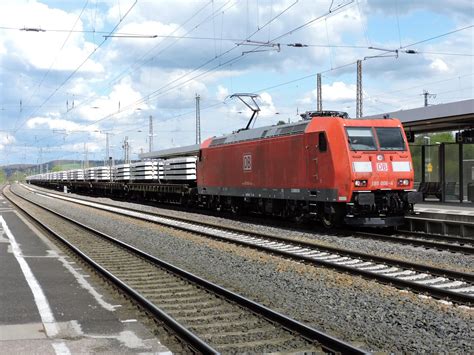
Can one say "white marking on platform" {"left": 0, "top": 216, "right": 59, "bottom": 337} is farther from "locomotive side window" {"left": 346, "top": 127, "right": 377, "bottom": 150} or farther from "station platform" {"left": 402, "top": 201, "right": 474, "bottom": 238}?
"station platform" {"left": 402, "top": 201, "right": 474, "bottom": 238}

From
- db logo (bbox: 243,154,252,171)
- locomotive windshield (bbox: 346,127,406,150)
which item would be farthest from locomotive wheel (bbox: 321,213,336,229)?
db logo (bbox: 243,154,252,171)

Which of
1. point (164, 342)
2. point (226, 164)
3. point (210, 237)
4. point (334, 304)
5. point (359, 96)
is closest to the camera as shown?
point (164, 342)

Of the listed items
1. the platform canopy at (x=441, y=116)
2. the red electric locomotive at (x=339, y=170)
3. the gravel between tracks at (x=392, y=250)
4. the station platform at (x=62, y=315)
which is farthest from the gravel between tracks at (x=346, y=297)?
the platform canopy at (x=441, y=116)

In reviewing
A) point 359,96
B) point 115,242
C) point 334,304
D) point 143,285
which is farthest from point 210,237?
point 359,96

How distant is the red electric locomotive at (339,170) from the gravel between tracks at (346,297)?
145cm

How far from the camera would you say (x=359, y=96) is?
1282 inches

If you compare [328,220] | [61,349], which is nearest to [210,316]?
[61,349]

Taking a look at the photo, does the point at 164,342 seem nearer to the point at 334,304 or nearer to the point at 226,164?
the point at 334,304

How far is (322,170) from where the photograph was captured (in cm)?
1627

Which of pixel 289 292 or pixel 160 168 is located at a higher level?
pixel 160 168

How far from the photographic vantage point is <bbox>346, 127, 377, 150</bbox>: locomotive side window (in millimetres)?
15947

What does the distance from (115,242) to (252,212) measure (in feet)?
31.5

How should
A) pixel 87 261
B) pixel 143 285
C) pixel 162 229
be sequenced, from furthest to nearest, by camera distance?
pixel 162 229 → pixel 87 261 → pixel 143 285

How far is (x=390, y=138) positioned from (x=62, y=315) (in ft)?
39.4
